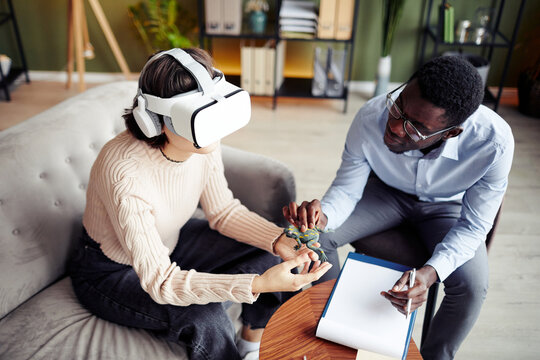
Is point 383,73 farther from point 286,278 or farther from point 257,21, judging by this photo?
point 286,278

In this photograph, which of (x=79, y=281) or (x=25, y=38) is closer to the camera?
(x=79, y=281)

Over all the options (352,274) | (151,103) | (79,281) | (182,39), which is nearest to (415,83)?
(352,274)

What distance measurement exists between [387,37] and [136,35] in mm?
1953

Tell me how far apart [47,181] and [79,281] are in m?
0.34

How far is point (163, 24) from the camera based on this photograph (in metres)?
3.51

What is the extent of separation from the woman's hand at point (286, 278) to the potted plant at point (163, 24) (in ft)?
8.71

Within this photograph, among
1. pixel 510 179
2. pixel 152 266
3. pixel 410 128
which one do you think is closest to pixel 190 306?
pixel 152 266

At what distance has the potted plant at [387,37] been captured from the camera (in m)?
3.26

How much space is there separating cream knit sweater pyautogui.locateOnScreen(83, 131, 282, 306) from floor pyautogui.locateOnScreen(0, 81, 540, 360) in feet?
3.20

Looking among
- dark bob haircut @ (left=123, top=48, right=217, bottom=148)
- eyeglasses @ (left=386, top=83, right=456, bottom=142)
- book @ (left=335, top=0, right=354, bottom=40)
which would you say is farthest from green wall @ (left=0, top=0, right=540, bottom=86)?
dark bob haircut @ (left=123, top=48, right=217, bottom=148)

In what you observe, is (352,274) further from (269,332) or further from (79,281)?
(79,281)

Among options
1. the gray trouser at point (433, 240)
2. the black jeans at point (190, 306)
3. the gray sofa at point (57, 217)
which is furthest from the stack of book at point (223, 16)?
the black jeans at point (190, 306)

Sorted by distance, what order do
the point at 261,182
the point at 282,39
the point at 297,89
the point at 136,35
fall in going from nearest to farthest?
the point at 261,182, the point at 282,39, the point at 297,89, the point at 136,35

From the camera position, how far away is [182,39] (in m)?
3.49
